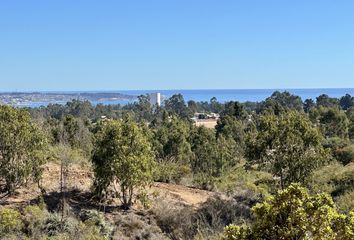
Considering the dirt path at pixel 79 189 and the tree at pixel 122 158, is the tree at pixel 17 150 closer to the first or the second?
the dirt path at pixel 79 189

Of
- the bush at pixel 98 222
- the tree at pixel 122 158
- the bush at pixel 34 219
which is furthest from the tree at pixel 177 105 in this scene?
the bush at pixel 34 219

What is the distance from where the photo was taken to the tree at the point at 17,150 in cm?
1471

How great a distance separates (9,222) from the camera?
1227cm

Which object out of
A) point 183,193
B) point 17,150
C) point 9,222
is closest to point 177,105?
point 183,193

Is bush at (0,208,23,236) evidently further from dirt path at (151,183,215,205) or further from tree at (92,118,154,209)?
dirt path at (151,183,215,205)

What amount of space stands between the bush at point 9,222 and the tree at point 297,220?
879cm

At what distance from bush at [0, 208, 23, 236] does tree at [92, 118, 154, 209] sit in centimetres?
315

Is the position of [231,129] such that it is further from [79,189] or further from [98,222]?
→ [98,222]

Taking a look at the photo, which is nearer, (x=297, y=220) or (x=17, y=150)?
(x=297, y=220)

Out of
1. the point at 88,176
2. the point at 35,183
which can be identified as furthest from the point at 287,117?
the point at 35,183

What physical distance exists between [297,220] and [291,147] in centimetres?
1130

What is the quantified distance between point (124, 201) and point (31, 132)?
3.78 metres

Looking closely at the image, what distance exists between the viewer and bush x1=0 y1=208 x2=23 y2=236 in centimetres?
1218

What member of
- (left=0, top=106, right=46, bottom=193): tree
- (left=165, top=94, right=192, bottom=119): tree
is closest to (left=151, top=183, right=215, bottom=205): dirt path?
(left=0, top=106, right=46, bottom=193): tree
